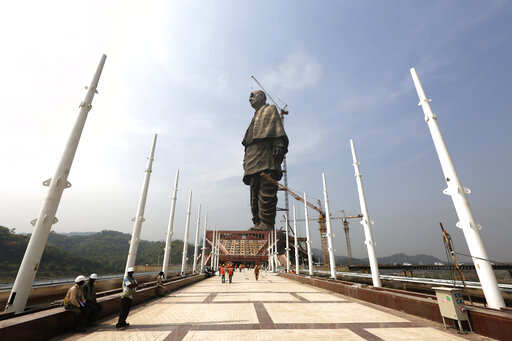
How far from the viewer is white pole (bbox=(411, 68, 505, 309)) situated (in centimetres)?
564

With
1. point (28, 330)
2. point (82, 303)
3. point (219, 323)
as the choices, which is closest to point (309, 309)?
point (219, 323)

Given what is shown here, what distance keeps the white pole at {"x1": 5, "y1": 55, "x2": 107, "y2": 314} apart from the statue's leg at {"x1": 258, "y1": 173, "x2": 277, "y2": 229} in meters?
62.4

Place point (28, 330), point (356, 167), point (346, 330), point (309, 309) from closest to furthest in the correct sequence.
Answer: point (28, 330)
point (346, 330)
point (309, 309)
point (356, 167)

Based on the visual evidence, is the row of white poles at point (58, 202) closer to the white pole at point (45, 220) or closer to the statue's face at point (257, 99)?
the white pole at point (45, 220)

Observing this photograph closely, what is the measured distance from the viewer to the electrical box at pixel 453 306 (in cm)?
527

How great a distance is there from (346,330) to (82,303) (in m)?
6.48

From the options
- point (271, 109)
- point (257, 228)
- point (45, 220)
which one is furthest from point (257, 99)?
point (45, 220)

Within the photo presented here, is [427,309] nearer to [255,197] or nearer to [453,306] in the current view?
[453,306]

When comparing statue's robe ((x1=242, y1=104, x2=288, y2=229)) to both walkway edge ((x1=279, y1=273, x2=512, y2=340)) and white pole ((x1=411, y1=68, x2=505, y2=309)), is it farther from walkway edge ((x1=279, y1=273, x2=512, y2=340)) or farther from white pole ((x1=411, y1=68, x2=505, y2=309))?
white pole ((x1=411, y1=68, x2=505, y2=309))

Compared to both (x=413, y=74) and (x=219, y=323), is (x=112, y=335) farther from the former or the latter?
(x=413, y=74)

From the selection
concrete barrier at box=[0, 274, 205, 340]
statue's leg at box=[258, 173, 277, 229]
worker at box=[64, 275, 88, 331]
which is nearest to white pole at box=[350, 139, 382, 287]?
concrete barrier at box=[0, 274, 205, 340]

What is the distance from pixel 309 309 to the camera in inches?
322

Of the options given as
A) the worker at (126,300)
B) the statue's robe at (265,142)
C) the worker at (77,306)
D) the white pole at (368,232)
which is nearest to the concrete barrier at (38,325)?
Answer: the worker at (77,306)

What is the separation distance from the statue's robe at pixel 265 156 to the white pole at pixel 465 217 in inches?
2363
